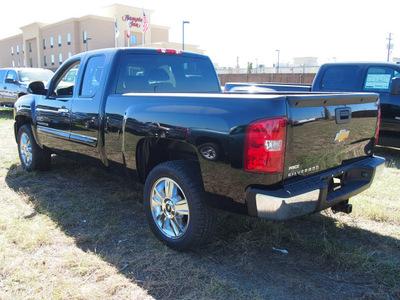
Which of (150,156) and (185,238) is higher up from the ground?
(150,156)

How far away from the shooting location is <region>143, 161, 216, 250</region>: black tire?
3064 millimetres

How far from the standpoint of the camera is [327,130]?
118 inches

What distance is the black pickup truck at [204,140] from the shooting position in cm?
263

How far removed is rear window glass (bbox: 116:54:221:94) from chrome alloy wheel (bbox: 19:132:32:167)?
8.55ft

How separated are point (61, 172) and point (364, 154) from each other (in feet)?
15.1

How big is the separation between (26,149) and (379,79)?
665 cm

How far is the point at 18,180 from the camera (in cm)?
551

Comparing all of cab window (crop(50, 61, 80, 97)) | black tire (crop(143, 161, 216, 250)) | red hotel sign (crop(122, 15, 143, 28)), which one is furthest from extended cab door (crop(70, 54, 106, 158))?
red hotel sign (crop(122, 15, 143, 28))

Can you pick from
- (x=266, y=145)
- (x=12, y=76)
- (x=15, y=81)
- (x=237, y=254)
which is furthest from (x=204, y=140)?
(x=12, y=76)

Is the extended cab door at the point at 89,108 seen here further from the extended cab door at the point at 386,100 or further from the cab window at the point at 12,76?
the cab window at the point at 12,76

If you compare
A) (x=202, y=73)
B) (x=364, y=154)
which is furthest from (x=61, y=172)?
(x=364, y=154)

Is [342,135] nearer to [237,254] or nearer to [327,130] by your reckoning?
[327,130]

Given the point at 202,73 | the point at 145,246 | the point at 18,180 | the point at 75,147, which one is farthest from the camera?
the point at 18,180

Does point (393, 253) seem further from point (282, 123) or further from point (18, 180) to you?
point (18, 180)
